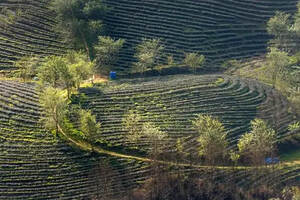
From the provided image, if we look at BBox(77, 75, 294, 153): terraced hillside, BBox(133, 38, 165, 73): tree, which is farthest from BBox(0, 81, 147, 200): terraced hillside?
BBox(133, 38, 165, 73): tree

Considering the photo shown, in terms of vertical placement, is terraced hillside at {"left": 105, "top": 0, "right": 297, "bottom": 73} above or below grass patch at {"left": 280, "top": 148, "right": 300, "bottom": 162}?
above

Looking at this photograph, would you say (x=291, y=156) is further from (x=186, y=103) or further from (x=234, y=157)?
(x=186, y=103)

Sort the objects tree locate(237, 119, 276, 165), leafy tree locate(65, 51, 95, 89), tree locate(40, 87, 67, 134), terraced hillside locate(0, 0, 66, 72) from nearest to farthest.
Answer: tree locate(40, 87, 67, 134) < tree locate(237, 119, 276, 165) < leafy tree locate(65, 51, 95, 89) < terraced hillside locate(0, 0, 66, 72)

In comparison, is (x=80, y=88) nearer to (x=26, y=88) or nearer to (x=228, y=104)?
(x=26, y=88)

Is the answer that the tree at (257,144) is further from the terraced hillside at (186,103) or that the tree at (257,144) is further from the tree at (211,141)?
the terraced hillside at (186,103)

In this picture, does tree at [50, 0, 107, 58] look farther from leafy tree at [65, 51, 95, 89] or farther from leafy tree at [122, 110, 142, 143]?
leafy tree at [122, 110, 142, 143]
